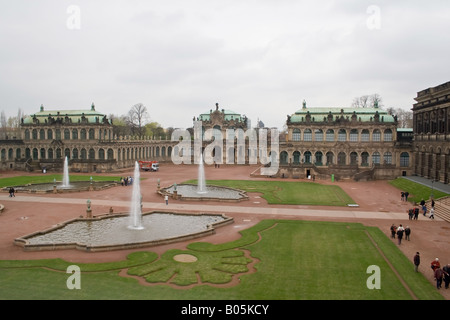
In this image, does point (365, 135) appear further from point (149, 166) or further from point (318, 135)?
point (149, 166)

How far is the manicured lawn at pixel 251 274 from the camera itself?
974 inches

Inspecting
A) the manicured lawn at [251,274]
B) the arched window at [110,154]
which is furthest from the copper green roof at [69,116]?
the manicured lawn at [251,274]

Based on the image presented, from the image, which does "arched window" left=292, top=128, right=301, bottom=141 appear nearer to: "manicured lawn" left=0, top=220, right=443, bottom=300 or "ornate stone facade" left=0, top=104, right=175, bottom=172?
"ornate stone facade" left=0, top=104, right=175, bottom=172

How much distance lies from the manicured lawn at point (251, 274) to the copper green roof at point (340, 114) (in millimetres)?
66009

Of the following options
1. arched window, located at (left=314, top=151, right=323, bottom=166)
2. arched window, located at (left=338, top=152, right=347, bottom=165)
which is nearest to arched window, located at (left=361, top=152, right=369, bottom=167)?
arched window, located at (left=338, top=152, right=347, bottom=165)

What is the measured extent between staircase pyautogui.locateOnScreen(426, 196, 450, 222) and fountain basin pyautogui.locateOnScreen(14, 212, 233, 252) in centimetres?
2671

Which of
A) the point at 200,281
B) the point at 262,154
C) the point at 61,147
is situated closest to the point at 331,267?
the point at 200,281

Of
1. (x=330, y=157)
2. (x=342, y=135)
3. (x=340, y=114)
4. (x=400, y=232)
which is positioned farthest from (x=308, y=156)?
(x=400, y=232)

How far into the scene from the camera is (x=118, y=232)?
3997 centimetres

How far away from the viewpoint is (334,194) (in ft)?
217

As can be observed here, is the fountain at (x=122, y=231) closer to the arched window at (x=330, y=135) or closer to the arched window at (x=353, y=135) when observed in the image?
the arched window at (x=330, y=135)
